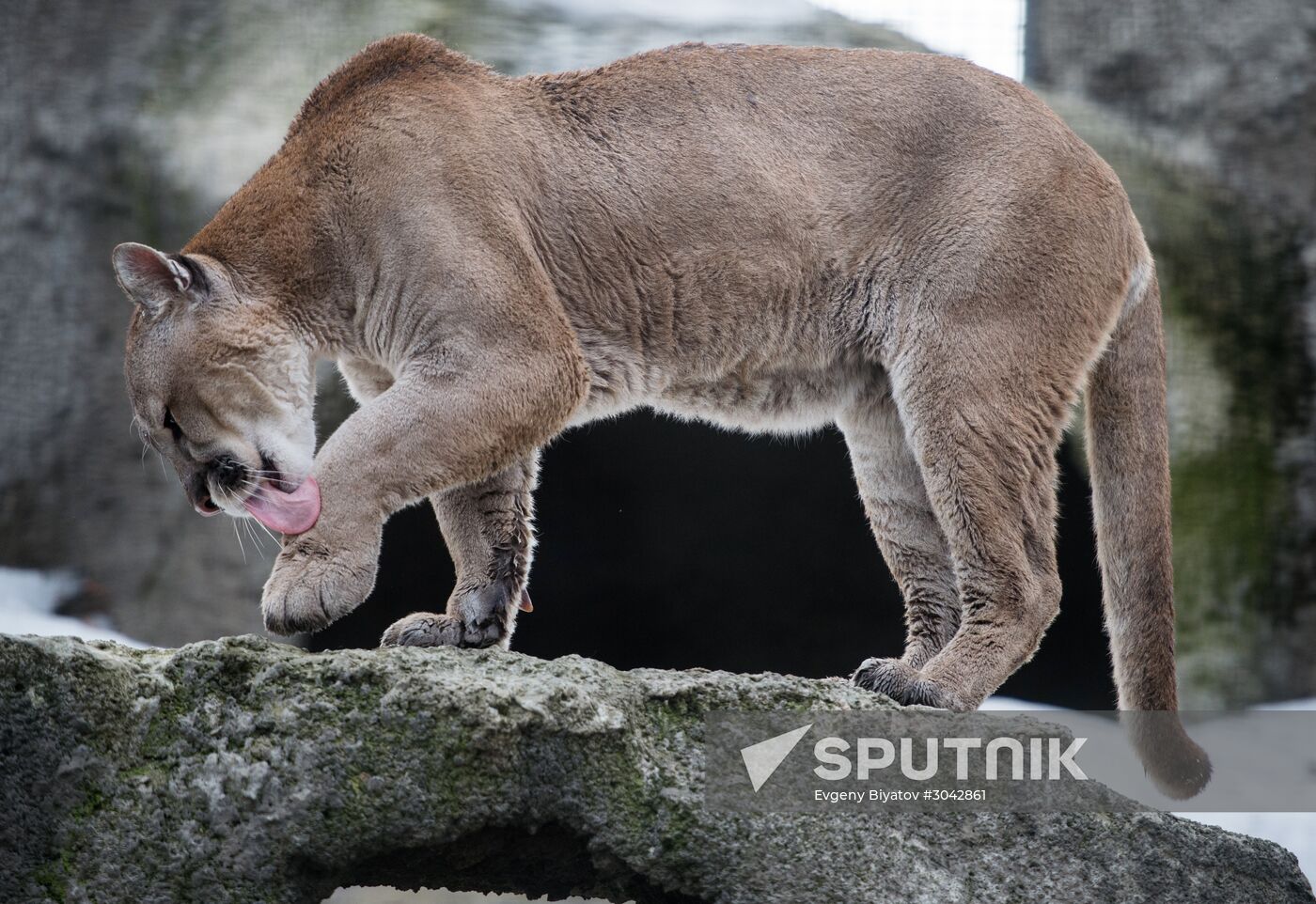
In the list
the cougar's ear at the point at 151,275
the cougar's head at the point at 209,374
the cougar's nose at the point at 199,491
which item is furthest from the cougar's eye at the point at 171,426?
the cougar's ear at the point at 151,275

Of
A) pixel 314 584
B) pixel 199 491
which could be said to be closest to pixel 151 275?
pixel 199 491

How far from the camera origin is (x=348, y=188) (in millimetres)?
3680

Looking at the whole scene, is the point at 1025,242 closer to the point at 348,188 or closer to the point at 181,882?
the point at 348,188

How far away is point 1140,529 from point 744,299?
127 centimetres

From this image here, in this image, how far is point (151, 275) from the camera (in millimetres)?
3545

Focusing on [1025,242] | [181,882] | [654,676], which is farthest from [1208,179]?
[181,882]

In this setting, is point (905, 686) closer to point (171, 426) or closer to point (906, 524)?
point (906, 524)

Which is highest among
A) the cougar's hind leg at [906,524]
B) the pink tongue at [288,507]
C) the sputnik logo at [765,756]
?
the pink tongue at [288,507]

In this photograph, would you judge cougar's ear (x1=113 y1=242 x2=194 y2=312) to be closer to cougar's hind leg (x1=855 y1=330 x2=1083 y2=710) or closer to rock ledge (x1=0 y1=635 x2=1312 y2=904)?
rock ledge (x1=0 y1=635 x2=1312 y2=904)

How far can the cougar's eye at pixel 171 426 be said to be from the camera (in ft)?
11.8

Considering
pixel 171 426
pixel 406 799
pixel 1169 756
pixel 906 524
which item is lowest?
pixel 1169 756

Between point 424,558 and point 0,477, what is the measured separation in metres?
1.81

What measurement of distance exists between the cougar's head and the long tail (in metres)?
2.20

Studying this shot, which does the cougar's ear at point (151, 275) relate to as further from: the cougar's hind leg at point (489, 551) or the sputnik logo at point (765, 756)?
the sputnik logo at point (765, 756)
